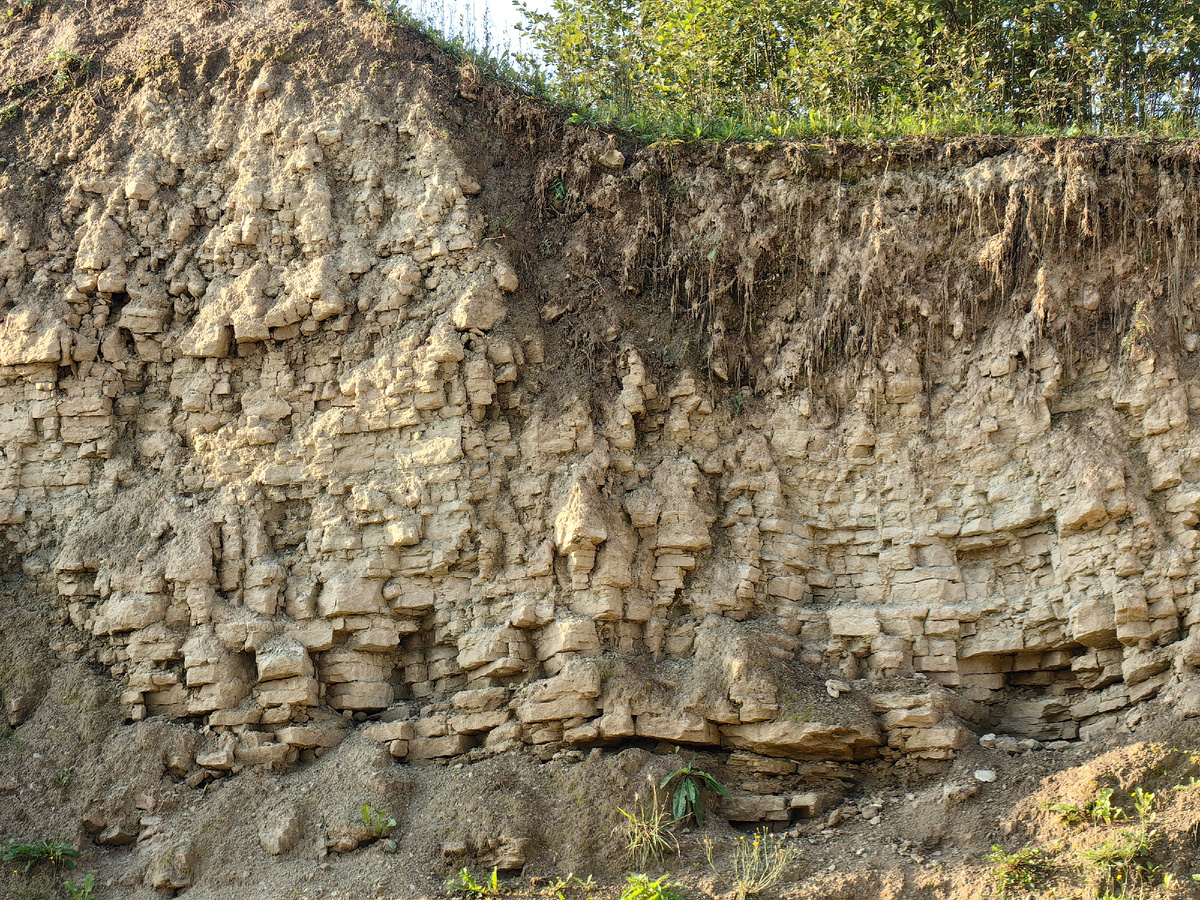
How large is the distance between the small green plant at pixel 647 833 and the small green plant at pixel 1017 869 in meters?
2.11

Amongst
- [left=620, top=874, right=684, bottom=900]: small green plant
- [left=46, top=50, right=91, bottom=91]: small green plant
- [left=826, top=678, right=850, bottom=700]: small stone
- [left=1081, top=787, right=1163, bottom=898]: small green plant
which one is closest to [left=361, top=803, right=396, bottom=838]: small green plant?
[left=620, top=874, right=684, bottom=900]: small green plant

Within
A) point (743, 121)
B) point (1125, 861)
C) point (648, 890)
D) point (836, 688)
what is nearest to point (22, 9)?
point (743, 121)

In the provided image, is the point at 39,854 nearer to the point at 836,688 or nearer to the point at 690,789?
the point at 690,789

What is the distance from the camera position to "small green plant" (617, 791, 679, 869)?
24.3 feet

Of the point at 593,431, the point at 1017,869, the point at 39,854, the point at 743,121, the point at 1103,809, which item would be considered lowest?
the point at 39,854

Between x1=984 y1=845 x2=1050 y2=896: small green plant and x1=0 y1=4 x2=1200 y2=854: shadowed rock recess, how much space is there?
1070 millimetres

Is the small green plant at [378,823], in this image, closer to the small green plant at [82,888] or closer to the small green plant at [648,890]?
the small green plant at [648,890]

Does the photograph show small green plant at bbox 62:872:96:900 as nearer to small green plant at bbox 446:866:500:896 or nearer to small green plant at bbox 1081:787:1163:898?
small green plant at bbox 446:866:500:896

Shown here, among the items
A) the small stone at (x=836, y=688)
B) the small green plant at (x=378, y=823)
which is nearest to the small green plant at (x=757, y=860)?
the small stone at (x=836, y=688)

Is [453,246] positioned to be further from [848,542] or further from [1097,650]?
[1097,650]

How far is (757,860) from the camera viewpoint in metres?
7.19

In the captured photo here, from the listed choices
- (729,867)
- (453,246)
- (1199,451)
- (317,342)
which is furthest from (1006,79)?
(729,867)

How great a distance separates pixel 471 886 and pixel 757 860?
1.97 m

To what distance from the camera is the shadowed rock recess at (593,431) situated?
8.24 meters
